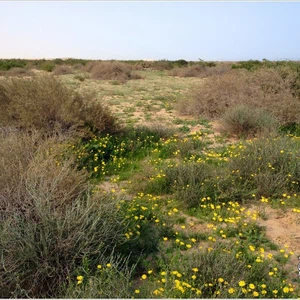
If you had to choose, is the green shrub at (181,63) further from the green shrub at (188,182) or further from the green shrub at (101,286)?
the green shrub at (101,286)

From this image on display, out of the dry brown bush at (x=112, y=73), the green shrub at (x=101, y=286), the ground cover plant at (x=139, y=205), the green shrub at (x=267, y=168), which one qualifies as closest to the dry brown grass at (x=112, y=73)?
the dry brown bush at (x=112, y=73)

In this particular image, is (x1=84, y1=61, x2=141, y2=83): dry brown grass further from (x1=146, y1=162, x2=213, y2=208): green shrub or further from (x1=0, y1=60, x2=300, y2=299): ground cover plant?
(x1=146, y1=162, x2=213, y2=208): green shrub

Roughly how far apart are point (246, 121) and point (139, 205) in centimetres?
436

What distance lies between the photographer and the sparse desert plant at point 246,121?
7.62m

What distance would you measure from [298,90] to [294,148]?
483 centimetres

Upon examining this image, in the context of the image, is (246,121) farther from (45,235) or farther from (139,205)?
(45,235)

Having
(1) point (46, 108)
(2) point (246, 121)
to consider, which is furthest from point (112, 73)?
(1) point (46, 108)

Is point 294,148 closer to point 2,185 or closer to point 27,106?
point 2,185

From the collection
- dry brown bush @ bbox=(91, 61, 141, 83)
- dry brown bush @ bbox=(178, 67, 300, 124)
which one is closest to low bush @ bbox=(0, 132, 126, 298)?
dry brown bush @ bbox=(178, 67, 300, 124)

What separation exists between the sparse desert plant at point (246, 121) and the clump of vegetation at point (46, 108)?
288 cm

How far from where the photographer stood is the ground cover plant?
106 inches

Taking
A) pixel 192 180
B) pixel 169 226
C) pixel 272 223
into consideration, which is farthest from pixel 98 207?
pixel 272 223

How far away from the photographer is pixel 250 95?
9.52 metres

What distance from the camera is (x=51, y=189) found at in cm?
321
